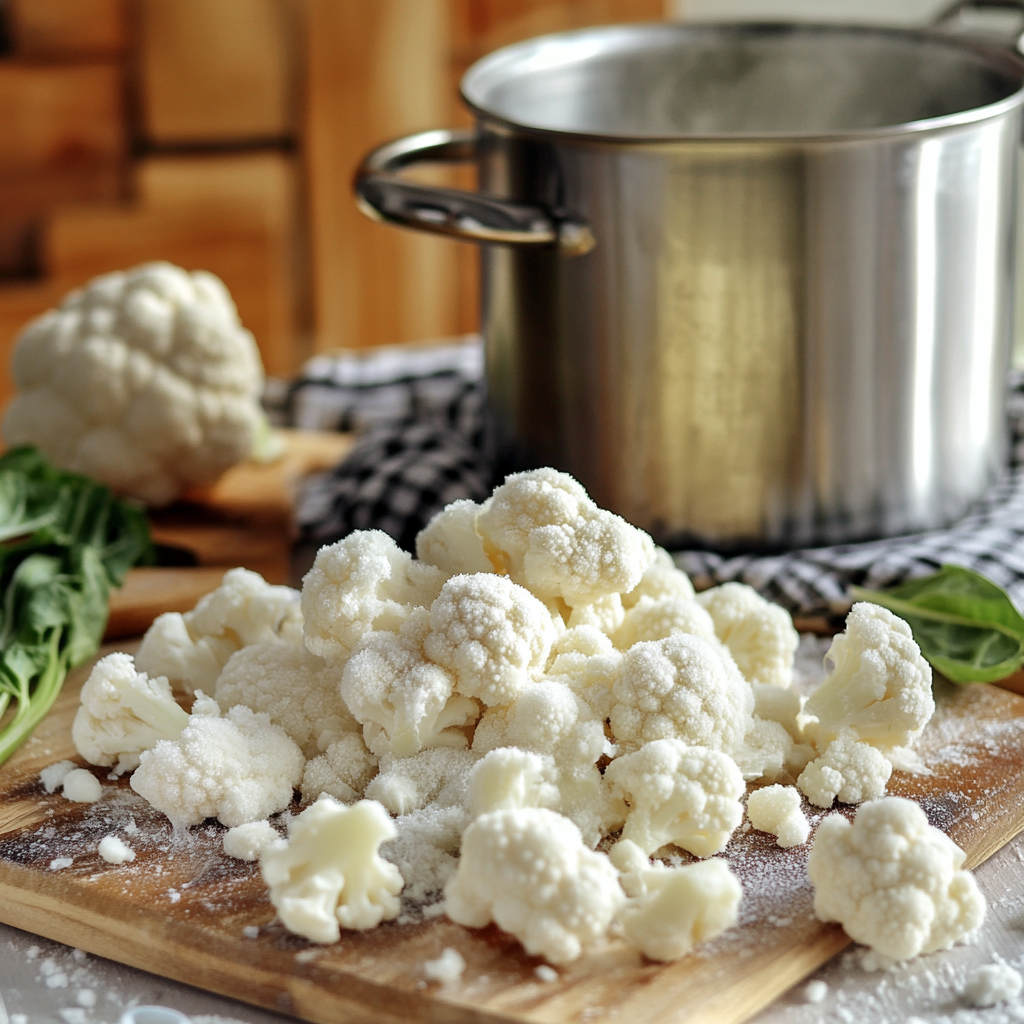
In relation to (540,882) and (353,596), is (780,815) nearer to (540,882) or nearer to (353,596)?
(540,882)

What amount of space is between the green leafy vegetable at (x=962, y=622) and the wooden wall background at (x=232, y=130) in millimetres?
1802

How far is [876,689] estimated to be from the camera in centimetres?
97

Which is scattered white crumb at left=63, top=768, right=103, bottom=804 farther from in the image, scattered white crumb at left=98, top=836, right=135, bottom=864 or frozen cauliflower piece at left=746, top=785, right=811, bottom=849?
frozen cauliflower piece at left=746, top=785, right=811, bottom=849

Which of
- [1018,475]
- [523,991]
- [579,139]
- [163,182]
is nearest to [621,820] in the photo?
[523,991]

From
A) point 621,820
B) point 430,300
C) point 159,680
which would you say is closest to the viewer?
point 621,820

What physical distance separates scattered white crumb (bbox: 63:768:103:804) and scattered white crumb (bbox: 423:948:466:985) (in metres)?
0.33

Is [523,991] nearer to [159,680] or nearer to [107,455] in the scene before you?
[159,680]

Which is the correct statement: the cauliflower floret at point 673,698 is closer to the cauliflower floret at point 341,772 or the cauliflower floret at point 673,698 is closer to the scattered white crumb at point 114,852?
the cauliflower floret at point 341,772

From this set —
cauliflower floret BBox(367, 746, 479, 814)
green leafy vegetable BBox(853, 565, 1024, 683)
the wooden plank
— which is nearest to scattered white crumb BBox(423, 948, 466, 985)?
cauliflower floret BBox(367, 746, 479, 814)

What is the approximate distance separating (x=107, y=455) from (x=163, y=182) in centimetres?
132

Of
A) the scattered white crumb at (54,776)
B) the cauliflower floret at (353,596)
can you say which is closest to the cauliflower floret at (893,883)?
the cauliflower floret at (353,596)

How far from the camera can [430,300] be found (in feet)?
9.52

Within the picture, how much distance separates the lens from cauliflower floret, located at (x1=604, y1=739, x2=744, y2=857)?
863 millimetres

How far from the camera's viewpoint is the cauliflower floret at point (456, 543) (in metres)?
1.00
